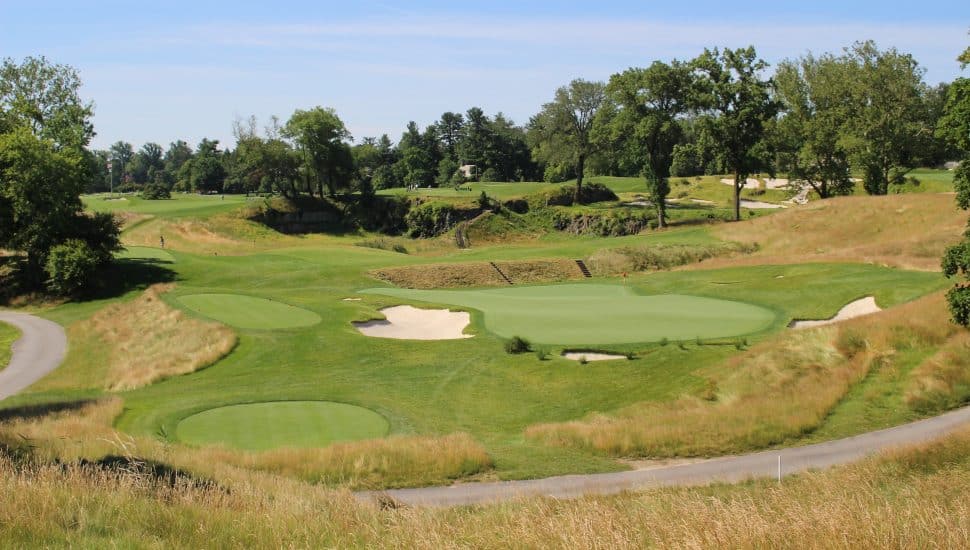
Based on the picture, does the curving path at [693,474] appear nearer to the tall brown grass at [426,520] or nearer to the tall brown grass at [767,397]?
the tall brown grass at [767,397]

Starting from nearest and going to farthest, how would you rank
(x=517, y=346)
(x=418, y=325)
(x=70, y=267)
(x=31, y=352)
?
(x=517, y=346) < (x=418, y=325) < (x=31, y=352) < (x=70, y=267)

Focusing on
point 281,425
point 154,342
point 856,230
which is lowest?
point 154,342

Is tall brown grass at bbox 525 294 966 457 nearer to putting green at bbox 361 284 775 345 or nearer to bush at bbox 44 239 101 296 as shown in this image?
putting green at bbox 361 284 775 345

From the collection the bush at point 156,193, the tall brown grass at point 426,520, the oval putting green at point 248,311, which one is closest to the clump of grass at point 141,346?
Answer: the oval putting green at point 248,311

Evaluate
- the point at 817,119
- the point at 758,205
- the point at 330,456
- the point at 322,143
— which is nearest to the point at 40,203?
the point at 322,143

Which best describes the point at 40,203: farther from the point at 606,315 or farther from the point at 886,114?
the point at 886,114

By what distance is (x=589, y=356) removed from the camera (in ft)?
88.1

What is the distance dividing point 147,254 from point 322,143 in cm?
2947

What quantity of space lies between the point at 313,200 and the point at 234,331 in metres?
59.3

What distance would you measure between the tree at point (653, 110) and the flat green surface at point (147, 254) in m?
38.8

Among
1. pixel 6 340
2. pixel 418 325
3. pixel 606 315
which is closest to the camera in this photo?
pixel 606 315

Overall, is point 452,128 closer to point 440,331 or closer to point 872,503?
point 440,331

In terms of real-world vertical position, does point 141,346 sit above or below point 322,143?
below

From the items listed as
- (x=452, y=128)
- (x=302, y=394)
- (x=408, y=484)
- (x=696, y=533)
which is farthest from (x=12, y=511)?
(x=452, y=128)
